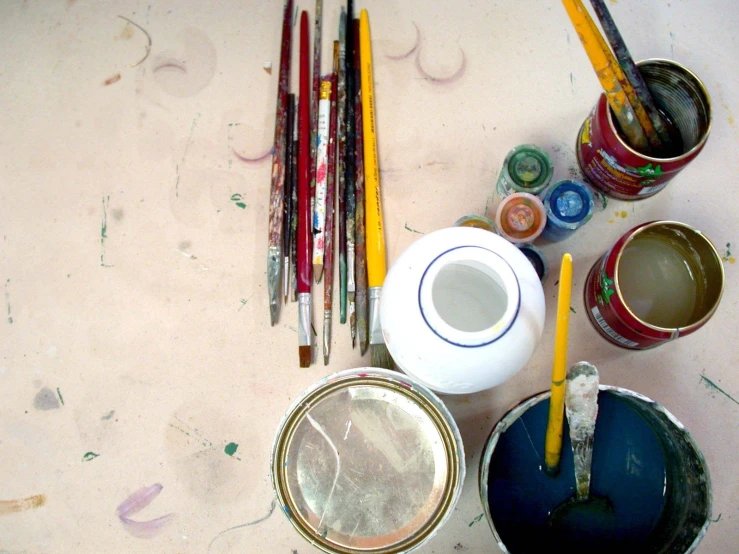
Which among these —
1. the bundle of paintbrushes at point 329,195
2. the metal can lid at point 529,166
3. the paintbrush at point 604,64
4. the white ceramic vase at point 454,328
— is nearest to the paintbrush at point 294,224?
the bundle of paintbrushes at point 329,195

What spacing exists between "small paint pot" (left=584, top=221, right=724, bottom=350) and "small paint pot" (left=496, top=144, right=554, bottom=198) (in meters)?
0.16

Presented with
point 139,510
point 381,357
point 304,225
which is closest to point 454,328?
point 381,357

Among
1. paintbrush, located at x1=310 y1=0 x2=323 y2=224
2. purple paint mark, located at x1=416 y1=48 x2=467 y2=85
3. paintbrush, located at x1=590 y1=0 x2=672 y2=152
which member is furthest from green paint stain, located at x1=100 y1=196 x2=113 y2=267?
paintbrush, located at x1=590 y1=0 x2=672 y2=152

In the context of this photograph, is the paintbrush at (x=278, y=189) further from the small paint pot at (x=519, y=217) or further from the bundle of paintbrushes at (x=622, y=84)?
A: the bundle of paintbrushes at (x=622, y=84)

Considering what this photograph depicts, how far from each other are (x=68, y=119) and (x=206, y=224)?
12.6 inches

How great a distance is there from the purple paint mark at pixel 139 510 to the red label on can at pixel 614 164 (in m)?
0.80

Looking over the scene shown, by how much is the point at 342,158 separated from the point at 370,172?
55mm

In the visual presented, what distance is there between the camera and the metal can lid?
80 cm

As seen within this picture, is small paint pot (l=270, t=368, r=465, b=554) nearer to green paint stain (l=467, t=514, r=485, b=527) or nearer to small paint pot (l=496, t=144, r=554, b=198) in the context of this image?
green paint stain (l=467, t=514, r=485, b=527)

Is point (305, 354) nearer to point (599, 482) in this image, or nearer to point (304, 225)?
point (304, 225)

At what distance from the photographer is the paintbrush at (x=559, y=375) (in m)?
0.56

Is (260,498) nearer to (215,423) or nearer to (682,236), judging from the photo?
(215,423)

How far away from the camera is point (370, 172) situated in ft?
2.64

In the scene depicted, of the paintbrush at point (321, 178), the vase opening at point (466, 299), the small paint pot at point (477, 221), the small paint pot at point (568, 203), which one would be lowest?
the vase opening at point (466, 299)
